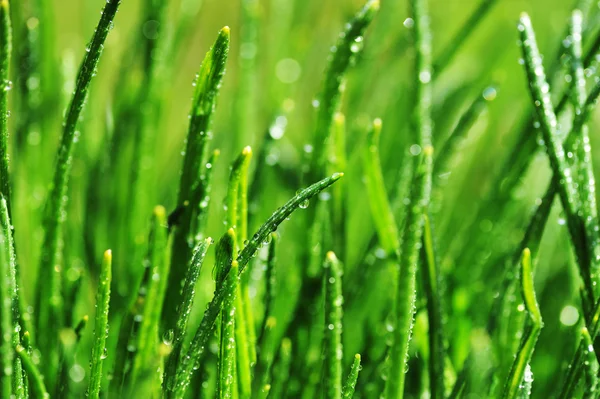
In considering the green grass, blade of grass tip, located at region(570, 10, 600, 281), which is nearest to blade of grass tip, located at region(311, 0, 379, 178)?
the green grass

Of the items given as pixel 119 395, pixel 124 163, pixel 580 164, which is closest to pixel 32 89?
pixel 124 163

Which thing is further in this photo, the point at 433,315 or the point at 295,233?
the point at 295,233

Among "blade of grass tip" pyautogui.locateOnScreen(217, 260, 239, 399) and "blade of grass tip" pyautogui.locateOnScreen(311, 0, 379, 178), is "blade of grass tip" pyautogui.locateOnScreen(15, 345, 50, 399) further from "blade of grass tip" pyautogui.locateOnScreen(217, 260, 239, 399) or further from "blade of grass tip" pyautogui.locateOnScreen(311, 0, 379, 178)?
"blade of grass tip" pyautogui.locateOnScreen(311, 0, 379, 178)

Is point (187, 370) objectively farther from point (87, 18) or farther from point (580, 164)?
point (87, 18)

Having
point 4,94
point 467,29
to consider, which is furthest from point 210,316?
point 467,29

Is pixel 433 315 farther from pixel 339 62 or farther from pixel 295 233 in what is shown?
pixel 295 233

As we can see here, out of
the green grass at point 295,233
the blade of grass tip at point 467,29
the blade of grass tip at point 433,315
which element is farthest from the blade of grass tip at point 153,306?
the blade of grass tip at point 467,29
